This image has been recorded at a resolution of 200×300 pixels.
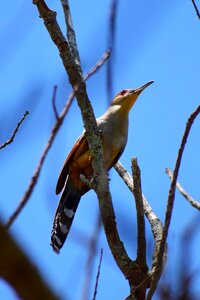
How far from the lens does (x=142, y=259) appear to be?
11.3 ft

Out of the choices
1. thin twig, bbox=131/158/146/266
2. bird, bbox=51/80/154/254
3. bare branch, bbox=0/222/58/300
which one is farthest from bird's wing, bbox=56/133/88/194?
bare branch, bbox=0/222/58/300

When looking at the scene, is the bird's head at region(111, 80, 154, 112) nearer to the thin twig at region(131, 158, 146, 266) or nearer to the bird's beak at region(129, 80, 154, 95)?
the bird's beak at region(129, 80, 154, 95)

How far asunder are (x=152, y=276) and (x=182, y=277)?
186 cm

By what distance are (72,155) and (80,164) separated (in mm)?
136

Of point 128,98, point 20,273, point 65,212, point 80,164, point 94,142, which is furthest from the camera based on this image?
point 128,98

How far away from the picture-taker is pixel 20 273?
91cm

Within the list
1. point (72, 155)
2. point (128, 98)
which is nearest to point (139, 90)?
point (128, 98)

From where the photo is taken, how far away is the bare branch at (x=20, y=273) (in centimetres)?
90

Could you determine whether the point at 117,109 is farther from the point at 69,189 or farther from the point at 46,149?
the point at 46,149

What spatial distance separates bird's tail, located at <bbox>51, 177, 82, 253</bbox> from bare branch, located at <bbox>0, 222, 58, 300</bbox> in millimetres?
4405

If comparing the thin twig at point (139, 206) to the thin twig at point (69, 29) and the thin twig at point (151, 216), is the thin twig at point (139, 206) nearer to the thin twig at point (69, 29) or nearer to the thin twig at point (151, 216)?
the thin twig at point (151, 216)

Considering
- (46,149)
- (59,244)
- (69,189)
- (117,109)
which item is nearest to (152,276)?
(46,149)

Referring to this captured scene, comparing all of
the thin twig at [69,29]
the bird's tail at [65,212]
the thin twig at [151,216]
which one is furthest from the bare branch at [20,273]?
the bird's tail at [65,212]

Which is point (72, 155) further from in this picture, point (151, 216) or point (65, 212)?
point (151, 216)
